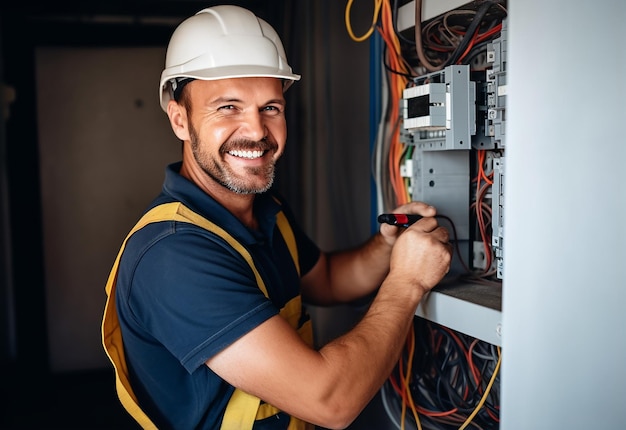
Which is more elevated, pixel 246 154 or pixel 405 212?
pixel 246 154

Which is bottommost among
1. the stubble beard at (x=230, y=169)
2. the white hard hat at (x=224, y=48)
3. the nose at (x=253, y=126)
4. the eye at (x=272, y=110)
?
the stubble beard at (x=230, y=169)

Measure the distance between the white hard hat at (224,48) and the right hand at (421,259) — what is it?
0.43 m

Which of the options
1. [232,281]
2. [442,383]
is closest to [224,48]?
[232,281]

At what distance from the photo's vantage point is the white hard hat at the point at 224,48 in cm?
121

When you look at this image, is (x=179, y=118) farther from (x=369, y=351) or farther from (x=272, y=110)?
(x=369, y=351)

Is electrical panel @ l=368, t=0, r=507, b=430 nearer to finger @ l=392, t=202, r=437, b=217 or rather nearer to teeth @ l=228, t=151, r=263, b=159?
finger @ l=392, t=202, r=437, b=217

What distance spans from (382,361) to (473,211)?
1.42ft

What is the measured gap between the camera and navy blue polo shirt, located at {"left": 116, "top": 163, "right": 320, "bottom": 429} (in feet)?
3.34

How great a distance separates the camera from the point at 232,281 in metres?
1.05

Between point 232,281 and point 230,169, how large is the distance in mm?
311
